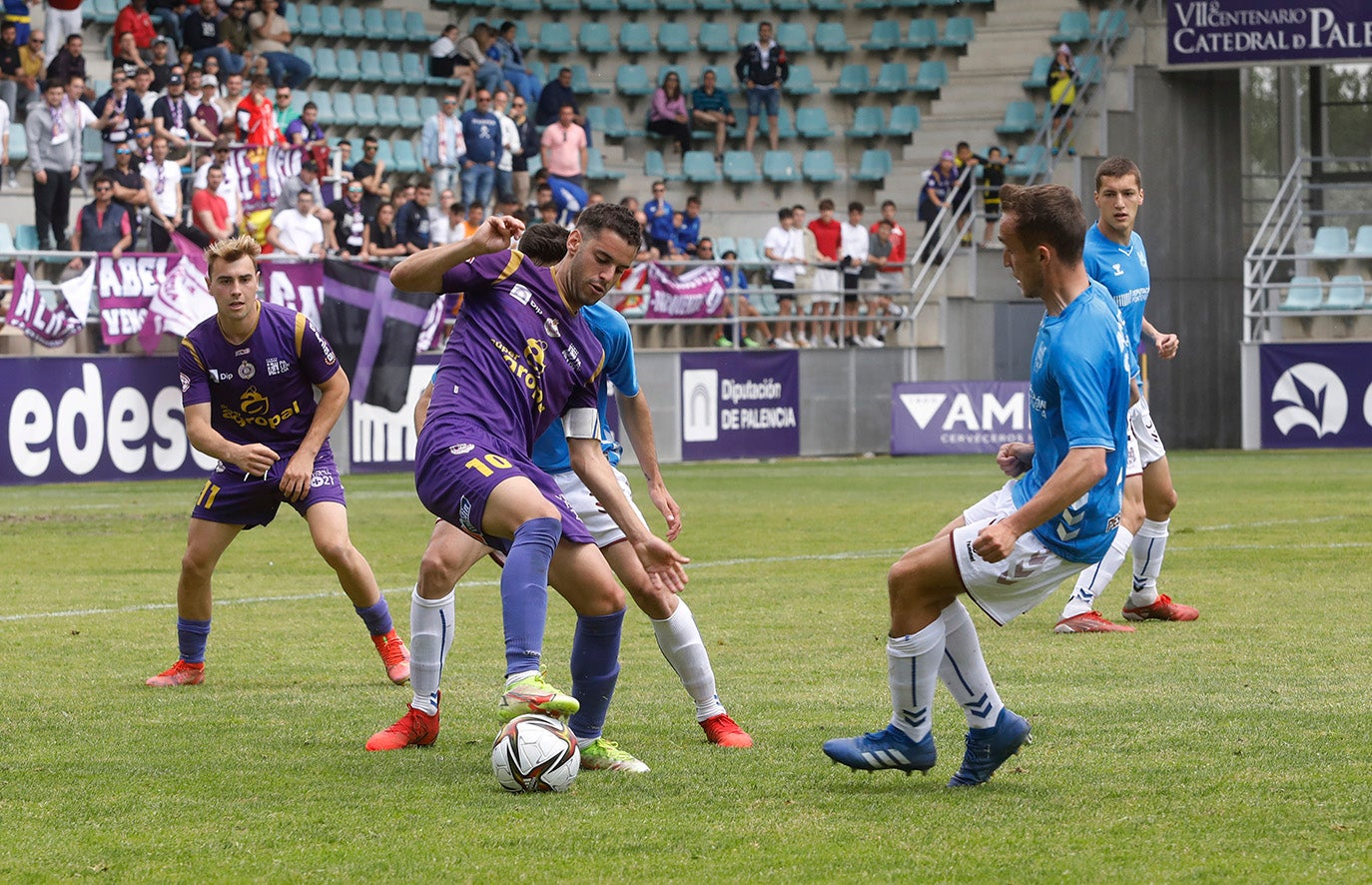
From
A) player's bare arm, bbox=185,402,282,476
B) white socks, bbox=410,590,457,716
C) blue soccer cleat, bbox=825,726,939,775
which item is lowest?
blue soccer cleat, bbox=825,726,939,775

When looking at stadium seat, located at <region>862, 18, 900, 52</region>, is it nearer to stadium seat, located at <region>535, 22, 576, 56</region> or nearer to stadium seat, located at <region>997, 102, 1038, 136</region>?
stadium seat, located at <region>997, 102, 1038, 136</region>

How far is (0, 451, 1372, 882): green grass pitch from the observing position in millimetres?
5047

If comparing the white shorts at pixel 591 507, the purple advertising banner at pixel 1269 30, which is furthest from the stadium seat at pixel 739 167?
the white shorts at pixel 591 507

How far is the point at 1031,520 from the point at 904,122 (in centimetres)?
2966

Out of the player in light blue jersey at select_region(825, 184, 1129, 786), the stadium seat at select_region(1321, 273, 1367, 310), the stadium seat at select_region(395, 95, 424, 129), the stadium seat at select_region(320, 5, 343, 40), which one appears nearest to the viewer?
the player in light blue jersey at select_region(825, 184, 1129, 786)

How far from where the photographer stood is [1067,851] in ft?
16.5

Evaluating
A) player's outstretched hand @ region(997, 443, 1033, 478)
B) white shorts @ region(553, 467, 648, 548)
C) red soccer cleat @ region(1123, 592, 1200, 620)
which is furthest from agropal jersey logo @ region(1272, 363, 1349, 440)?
player's outstretched hand @ region(997, 443, 1033, 478)

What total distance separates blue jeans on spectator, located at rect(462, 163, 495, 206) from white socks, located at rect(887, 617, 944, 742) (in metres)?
21.6

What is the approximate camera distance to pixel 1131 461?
944 cm

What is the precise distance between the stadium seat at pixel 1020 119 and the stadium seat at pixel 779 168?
3.70 m

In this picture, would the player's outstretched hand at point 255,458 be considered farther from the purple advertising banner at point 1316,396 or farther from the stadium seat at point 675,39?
the stadium seat at point 675,39

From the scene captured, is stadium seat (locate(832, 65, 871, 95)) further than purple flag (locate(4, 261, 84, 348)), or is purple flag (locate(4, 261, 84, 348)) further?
stadium seat (locate(832, 65, 871, 95))

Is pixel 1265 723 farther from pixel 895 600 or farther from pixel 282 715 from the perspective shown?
pixel 282 715

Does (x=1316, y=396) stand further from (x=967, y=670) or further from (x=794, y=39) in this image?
(x=967, y=670)
